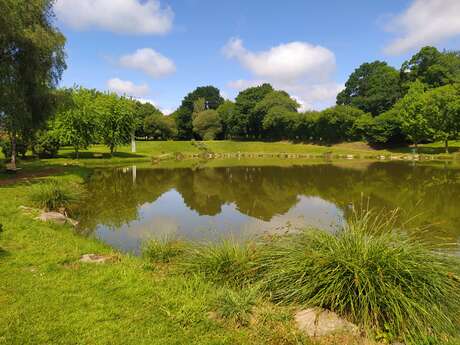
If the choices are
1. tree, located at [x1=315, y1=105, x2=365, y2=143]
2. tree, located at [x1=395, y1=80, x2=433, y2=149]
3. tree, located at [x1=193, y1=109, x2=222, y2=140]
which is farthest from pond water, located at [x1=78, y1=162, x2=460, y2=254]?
tree, located at [x1=193, y1=109, x2=222, y2=140]

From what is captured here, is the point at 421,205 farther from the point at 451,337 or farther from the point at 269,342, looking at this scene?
the point at 269,342

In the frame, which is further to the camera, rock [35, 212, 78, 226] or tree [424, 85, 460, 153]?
tree [424, 85, 460, 153]

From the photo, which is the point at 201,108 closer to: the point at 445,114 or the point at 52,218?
the point at 445,114

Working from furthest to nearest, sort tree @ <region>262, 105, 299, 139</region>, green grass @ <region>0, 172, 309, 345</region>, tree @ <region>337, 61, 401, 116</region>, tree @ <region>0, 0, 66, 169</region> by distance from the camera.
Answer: tree @ <region>262, 105, 299, 139</region>
tree @ <region>337, 61, 401, 116</region>
tree @ <region>0, 0, 66, 169</region>
green grass @ <region>0, 172, 309, 345</region>

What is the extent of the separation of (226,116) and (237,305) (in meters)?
82.8

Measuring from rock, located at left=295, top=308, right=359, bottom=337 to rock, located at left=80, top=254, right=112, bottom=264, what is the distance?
4360 mm

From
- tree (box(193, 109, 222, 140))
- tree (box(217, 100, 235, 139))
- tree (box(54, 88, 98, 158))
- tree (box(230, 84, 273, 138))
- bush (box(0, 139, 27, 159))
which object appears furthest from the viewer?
tree (box(217, 100, 235, 139))

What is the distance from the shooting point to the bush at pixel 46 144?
38531 mm

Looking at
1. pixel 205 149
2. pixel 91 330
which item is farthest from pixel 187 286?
pixel 205 149

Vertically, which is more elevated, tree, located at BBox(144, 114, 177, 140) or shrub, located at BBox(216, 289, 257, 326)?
tree, located at BBox(144, 114, 177, 140)

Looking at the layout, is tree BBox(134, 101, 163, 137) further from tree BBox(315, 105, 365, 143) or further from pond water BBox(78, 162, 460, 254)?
pond water BBox(78, 162, 460, 254)

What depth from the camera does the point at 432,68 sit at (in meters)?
63.7

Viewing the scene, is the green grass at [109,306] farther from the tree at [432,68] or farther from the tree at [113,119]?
the tree at [432,68]

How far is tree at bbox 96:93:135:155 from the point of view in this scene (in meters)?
42.3
